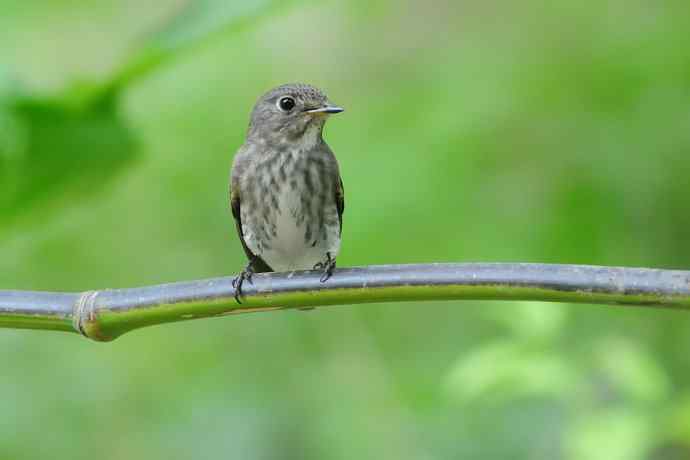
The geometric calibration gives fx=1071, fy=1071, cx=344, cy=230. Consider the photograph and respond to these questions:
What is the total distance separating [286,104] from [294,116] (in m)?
0.07

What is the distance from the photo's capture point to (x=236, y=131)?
5.30 m

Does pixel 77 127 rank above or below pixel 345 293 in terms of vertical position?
above

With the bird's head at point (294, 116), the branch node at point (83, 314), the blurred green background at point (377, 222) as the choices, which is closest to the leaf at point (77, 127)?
the branch node at point (83, 314)

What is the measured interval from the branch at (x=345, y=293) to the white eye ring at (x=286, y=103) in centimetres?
220

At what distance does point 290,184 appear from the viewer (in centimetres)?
416

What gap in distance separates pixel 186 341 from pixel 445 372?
55.1 inches

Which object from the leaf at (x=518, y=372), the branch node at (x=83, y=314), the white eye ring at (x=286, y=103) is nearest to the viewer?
the branch node at (x=83, y=314)

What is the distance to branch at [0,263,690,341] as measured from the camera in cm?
171

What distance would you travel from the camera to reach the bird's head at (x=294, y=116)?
4.24m

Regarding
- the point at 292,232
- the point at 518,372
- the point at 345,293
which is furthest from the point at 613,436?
the point at 345,293

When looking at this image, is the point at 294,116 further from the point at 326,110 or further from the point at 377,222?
the point at 377,222

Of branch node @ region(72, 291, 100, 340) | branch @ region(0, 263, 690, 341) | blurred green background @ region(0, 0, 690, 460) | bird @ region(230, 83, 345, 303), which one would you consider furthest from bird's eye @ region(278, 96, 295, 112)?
branch node @ region(72, 291, 100, 340)

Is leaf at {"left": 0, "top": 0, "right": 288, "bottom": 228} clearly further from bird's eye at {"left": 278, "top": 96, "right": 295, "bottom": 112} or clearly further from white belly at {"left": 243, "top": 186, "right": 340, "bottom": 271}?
bird's eye at {"left": 278, "top": 96, "right": 295, "bottom": 112}

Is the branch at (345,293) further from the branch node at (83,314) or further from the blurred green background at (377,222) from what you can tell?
the blurred green background at (377,222)
